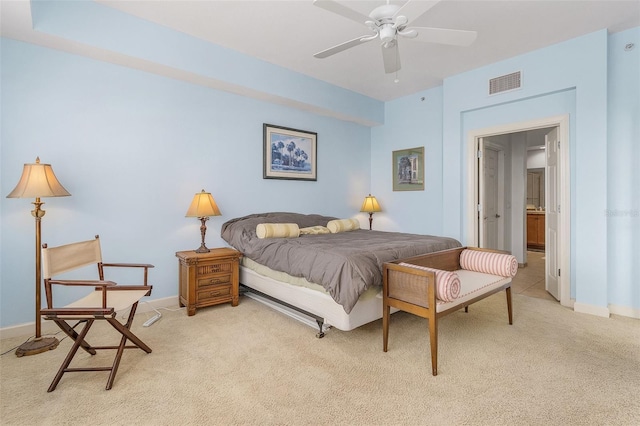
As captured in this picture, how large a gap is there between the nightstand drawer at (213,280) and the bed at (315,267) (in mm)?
275

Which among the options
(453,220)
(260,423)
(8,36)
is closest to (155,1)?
(8,36)

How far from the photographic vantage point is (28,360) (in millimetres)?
2320

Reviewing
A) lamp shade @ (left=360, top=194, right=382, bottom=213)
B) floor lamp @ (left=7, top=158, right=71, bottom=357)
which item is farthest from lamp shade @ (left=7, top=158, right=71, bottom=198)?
lamp shade @ (left=360, top=194, right=382, bottom=213)

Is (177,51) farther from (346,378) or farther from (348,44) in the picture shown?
(346,378)

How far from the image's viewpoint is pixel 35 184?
8.11 feet

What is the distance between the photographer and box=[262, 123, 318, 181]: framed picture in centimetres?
441

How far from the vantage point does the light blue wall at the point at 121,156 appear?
8.99 feet

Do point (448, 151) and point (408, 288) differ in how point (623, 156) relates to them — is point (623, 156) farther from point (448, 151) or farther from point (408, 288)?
point (408, 288)

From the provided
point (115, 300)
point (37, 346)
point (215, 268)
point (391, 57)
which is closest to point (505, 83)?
point (391, 57)

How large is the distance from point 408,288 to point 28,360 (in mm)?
2835

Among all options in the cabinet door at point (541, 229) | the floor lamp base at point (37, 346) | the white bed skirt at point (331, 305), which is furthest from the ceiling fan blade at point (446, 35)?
the cabinet door at point (541, 229)

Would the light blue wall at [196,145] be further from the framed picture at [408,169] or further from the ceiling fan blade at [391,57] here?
the ceiling fan blade at [391,57]

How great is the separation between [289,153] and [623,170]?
152 inches

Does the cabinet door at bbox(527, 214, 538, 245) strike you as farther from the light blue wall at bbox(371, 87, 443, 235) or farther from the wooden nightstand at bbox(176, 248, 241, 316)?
the wooden nightstand at bbox(176, 248, 241, 316)
